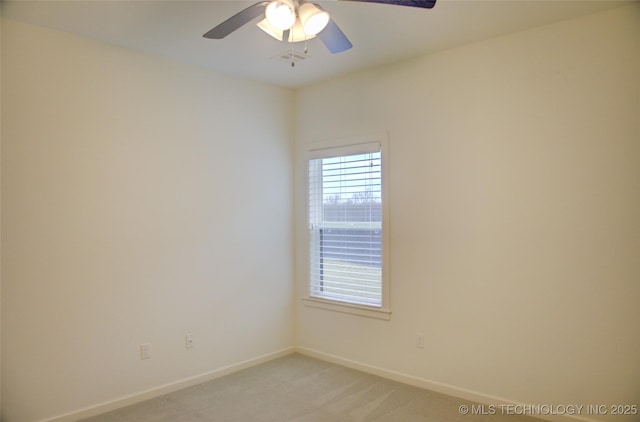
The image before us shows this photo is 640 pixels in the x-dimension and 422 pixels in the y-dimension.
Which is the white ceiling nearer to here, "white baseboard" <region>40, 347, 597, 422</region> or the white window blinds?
the white window blinds

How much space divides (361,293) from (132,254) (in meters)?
1.96

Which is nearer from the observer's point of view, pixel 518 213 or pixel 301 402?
pixel 518 213

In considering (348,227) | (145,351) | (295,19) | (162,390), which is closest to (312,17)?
(295,19)

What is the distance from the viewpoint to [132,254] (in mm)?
3225

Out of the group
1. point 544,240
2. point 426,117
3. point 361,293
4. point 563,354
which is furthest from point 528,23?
point 361,293

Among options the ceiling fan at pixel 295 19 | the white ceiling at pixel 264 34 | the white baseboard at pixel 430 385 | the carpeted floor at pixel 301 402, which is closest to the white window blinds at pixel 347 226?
the white baseboard at pixel 430 385

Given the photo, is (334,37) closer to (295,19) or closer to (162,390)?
(295,19)

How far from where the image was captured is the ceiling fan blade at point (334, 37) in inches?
87.6

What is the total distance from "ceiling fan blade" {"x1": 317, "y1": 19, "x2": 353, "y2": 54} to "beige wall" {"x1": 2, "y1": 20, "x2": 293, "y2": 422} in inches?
65.0

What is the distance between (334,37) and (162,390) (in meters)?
2.89

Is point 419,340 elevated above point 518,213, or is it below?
below

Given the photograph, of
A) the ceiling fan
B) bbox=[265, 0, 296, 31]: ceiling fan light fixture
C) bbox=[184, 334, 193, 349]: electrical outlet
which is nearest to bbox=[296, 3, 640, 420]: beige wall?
the ceiling fan

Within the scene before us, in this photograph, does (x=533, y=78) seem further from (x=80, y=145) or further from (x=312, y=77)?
(x=80, y=145)

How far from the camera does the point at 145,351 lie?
3277mm
